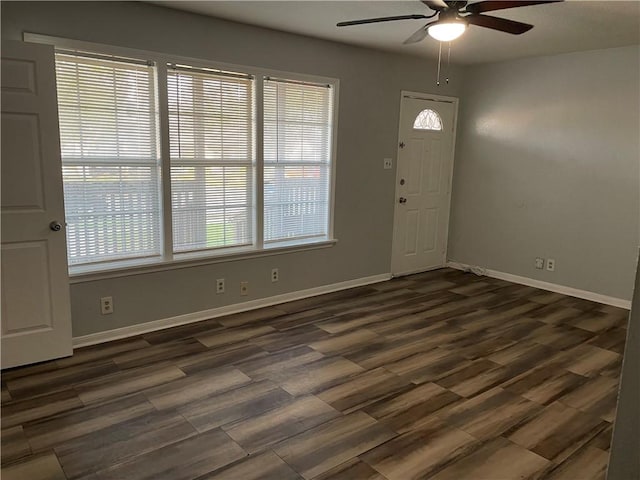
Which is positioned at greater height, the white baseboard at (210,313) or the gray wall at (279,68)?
the gray wall at (279,68)

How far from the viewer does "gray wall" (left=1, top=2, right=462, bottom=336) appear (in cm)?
324

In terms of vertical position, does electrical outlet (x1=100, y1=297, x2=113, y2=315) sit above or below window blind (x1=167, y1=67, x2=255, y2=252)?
below

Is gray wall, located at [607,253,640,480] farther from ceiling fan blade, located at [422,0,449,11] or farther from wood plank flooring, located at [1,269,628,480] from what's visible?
ceiling fan blade, located at [422,0,449,11]

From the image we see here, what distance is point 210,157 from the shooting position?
388 cm

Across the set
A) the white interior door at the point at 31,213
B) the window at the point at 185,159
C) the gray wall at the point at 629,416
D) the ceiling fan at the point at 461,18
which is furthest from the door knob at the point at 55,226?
the gray wall at the point at 629,416

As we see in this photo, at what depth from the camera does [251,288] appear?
4.32 metres

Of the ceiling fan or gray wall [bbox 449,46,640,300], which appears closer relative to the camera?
the ceiling fan

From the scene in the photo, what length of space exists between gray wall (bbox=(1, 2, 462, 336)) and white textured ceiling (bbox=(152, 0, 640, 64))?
0.15 meters

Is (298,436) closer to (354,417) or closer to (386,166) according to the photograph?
(354,417)

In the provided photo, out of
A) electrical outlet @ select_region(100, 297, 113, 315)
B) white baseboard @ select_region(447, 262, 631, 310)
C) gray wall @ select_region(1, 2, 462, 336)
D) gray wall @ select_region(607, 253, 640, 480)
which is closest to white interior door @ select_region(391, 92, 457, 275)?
gray wall @ select_region(1, 2, 462, 336)

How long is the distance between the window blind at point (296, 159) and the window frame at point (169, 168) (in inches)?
2.8

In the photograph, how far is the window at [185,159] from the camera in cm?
329

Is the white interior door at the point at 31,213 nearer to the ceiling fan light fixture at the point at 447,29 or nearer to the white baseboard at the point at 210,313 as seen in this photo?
the white baseboard at the point at 210,313

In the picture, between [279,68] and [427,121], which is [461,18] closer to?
[279,68]
